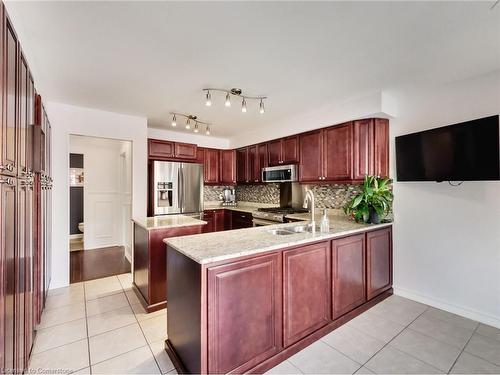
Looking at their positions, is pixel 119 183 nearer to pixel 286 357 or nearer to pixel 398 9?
pixel 286 357

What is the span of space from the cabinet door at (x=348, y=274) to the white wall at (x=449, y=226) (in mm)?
815

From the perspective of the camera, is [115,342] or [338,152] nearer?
[115,342]

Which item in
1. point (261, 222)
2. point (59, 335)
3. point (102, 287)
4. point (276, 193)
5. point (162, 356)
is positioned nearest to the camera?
point (162, 356)

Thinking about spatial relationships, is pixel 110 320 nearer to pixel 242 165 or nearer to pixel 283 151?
pixel 283 151

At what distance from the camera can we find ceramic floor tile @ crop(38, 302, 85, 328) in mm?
2361

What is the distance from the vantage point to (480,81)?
241 centimetres

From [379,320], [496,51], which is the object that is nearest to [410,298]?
[379,320]

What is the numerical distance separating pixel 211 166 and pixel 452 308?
4.35 metres

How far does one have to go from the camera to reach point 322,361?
73.0 inches

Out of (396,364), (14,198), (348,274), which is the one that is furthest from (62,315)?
(396,364)

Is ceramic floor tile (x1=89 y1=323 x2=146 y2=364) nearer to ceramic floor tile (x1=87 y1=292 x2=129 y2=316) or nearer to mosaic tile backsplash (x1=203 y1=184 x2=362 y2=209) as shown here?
ceramic floor tile (x1=87 y1=292 x2=129 y2=316)

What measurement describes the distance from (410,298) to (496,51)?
2.65 meters

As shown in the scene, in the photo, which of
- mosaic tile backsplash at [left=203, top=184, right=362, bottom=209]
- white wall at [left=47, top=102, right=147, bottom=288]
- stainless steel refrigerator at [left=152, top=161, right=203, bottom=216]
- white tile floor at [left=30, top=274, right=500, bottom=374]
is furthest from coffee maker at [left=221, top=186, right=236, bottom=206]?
white tile floor at [left=30, top=274, right=500, bottom=374]

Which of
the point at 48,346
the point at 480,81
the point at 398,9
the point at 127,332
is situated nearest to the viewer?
the point at 398,9
